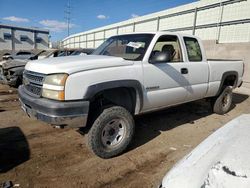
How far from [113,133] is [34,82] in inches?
58.6

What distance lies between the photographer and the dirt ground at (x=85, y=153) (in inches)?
131

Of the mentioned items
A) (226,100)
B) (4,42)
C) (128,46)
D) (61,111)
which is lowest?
(226,100)

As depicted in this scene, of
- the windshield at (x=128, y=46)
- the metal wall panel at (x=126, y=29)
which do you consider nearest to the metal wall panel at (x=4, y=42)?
the metal wall panel at (x=126, y=29)

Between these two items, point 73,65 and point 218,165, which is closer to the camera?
point 218,165

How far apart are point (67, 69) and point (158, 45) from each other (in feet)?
6.69

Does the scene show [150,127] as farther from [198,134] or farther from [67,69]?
[67,69]

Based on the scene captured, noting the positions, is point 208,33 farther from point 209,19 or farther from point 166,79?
point 166,79

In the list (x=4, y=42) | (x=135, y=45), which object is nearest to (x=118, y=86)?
(x=135, y=45)

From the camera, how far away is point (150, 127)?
17.8 ft

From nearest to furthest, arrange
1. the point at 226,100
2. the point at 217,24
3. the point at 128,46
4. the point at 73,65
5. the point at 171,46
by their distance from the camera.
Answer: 1. the point at 73,65
2. the point at 128,46
3. the point at 171,46
4. the point at 226,100
5. the point at 217,24

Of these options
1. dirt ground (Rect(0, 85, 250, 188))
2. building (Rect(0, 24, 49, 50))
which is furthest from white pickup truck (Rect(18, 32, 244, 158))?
building (Rect(0, 24, 49, 50))

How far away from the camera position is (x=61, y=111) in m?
3.31

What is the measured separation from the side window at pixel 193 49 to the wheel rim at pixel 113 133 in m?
2.24

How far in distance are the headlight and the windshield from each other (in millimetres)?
1417
